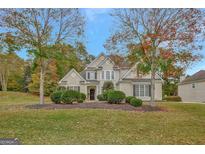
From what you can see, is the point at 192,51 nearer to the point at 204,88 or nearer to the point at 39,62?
the point at 204,88

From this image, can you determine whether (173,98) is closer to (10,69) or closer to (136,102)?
(136,102)

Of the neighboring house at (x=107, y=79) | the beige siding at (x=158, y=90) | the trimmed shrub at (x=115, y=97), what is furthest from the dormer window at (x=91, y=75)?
the beige siding at (x=158, y=90)

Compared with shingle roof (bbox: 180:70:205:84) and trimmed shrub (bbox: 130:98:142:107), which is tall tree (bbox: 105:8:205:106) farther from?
shingle roof (bbox: 180:70:205:84)

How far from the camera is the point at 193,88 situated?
21.1 ft

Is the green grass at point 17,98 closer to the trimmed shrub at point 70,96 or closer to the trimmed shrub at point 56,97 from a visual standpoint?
the trimmed shrub at point 56,97

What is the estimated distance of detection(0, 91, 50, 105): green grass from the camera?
6.13 m

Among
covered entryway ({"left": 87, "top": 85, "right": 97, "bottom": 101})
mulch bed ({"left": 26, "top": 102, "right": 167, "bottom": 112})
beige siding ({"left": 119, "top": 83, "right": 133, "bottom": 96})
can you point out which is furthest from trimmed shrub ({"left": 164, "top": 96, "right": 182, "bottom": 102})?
covered entryway ({"left": 87, "top": 85, "right": 97, "bottom": 101})

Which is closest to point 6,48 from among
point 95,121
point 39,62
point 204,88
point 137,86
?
point 39,62

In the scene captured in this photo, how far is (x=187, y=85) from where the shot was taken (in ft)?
20.7

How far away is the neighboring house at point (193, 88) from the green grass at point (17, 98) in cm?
261

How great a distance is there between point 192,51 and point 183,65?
1.06 ft

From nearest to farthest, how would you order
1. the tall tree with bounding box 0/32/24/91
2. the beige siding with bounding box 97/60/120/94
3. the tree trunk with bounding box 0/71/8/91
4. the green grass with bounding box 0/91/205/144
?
the green grass with bounding box 0/91/205/144 → the tree trunk with bounding box 0/71/8/91 → the tall tree with bounding box 0/32/24/91 → the beige siding with bounding box 97/60/120/94

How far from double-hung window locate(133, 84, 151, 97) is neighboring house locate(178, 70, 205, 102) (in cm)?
59
